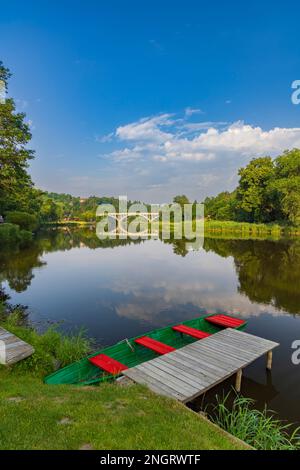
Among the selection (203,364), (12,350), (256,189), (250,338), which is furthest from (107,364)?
(256,189)

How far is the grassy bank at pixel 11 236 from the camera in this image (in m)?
36.4

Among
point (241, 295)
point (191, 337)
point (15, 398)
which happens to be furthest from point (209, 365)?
point (241, 295)

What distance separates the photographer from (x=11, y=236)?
38.6m

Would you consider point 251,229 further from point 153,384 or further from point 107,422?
point 107,422

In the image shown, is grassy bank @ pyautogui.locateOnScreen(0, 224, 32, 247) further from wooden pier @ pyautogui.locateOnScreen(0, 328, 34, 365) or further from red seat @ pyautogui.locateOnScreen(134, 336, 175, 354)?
red seat @ pyautogui.locateOnScreen(134, 336, 175, 354)

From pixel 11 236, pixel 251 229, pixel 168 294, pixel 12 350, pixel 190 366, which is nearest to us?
pixel 190 366

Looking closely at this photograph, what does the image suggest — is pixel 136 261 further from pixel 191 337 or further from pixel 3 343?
pixel 3 343

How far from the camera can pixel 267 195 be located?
55.4 metres

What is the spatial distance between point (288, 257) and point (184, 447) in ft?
84.6

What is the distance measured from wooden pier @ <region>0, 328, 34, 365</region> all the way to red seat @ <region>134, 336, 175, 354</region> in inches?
116

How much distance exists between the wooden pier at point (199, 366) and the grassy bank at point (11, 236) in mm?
32565

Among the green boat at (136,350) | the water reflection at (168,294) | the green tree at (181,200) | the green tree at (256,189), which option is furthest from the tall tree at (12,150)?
the green tree at (181,200)

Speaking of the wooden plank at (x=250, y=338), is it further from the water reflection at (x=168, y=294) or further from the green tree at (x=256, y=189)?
the green tree at (x=256, y=189)

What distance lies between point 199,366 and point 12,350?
4.65 m
